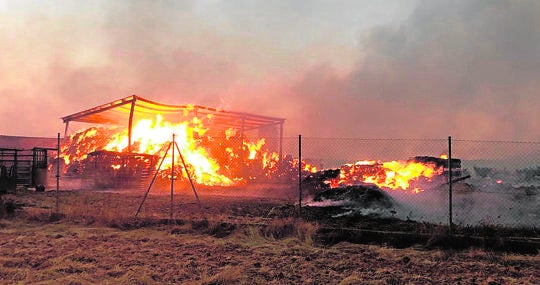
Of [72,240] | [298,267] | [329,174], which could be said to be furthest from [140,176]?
[298,267]

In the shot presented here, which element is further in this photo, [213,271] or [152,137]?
[152,137]

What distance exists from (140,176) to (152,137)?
17.4ft

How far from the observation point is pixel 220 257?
23.2ft

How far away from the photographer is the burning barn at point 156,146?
2494 centimetres

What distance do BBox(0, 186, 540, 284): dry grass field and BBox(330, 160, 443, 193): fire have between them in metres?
8.92

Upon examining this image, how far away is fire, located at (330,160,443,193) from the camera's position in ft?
55.4

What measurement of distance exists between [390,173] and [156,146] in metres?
18.2

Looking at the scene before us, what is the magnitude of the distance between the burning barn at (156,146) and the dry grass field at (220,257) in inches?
565

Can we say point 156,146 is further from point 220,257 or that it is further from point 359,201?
point 220,257

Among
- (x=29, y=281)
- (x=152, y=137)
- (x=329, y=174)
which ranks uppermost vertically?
(x=152, y=137)

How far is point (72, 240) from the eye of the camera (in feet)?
27.5

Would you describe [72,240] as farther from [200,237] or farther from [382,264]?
[382,264]

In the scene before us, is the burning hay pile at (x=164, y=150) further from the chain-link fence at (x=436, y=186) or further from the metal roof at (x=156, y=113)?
the chain-link fence at (x=436, y=186)

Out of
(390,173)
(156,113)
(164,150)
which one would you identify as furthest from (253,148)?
(390,173)
